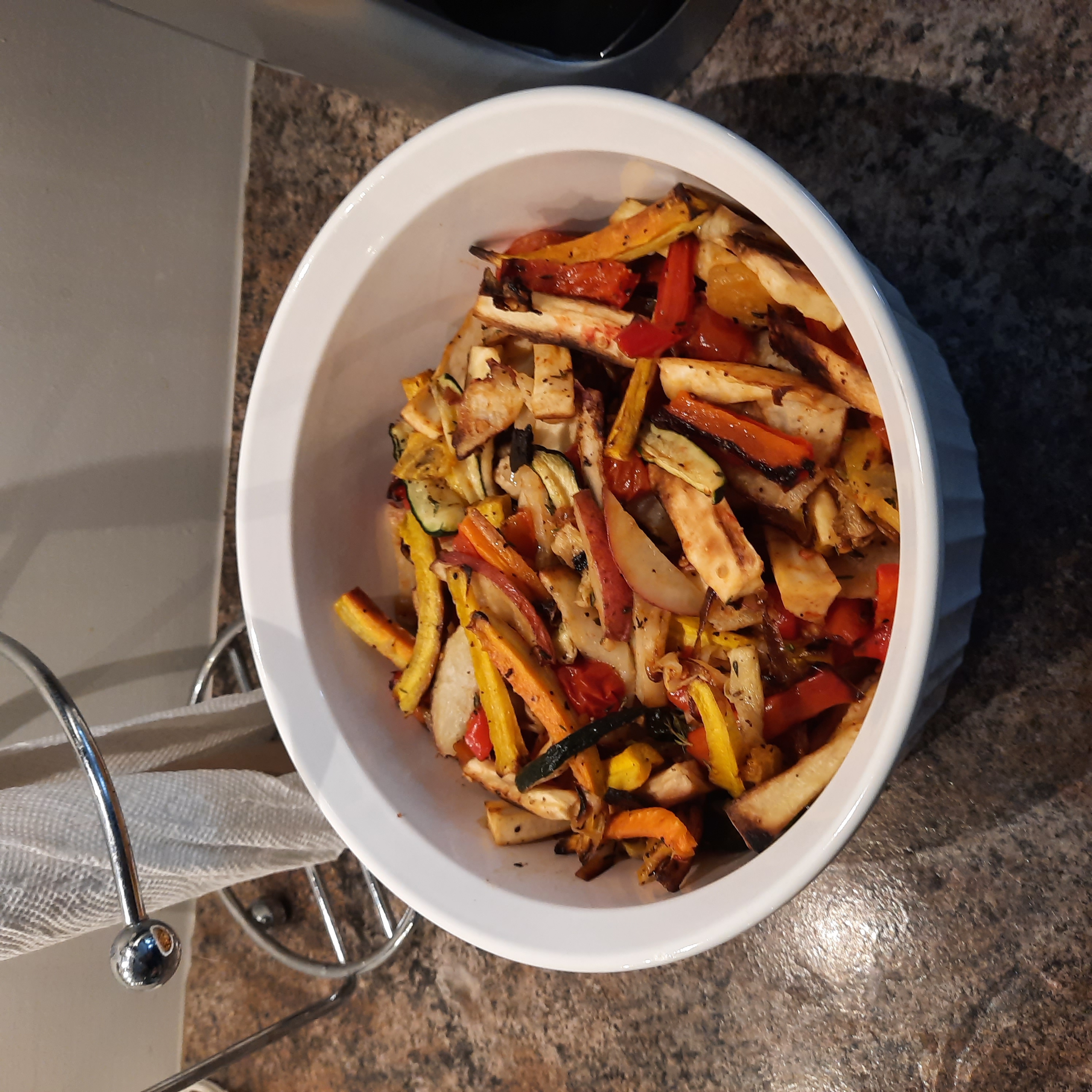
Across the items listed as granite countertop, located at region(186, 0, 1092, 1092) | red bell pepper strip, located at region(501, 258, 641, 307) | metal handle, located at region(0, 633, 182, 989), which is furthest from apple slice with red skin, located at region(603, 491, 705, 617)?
metal handle, located at region(0, 633, 182, 989)

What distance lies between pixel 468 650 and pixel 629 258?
431 millimetres

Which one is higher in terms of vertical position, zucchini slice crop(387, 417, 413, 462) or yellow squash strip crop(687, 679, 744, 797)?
yellow squash strip crop(687, 679, 744, 797)

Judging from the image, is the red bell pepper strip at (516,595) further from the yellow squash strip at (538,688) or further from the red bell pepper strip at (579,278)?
the red bell pepper strip at (579,278)

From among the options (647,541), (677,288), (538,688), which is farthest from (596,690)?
(677,288)

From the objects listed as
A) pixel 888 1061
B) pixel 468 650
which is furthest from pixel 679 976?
pixel 468 650

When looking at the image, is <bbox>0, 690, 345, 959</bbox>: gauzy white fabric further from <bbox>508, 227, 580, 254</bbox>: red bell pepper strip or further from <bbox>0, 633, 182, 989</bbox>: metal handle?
<bbox>508, 227, 580, 254</bbox>: red bell pepper strip

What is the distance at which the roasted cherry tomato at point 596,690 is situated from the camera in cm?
82

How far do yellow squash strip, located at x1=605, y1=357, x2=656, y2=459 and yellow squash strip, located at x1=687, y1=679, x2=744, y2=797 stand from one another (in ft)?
0.76

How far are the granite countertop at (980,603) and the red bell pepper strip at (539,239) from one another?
0.89 ft

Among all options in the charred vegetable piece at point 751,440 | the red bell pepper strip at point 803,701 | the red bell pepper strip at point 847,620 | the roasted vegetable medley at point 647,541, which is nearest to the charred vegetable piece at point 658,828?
the roasted vegetable medley at point 647,541

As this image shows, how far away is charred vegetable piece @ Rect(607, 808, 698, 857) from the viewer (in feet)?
2.46

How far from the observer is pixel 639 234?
69 centimetres

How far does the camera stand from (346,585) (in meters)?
0.91

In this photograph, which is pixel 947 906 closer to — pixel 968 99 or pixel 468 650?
pixel 468 650
